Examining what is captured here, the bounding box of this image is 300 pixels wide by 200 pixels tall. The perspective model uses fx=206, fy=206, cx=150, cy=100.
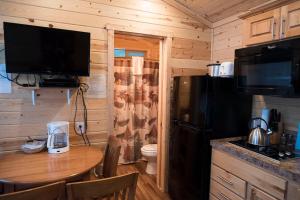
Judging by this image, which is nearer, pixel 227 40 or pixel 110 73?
pixel 110 73

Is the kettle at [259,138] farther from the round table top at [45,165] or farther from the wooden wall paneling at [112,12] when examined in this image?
the wooden wall paneling at [112,12]

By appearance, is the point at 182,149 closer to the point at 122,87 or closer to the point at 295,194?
the point at 295,194

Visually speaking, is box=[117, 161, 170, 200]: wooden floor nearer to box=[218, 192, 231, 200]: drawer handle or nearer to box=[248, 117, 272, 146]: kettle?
box=[218, 192, 231, 200]: drawer handle

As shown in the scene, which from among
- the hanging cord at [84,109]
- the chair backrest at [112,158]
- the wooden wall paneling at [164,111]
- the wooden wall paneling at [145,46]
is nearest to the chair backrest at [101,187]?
the chair backrest at [112,158]

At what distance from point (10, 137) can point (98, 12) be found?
1534 millimetres

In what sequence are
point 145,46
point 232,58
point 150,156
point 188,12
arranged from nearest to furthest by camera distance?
1. point 232,58
2. point 188,12
3. point 150,156
4. point 145,46

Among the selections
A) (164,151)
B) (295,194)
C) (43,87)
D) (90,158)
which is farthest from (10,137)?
(295,194)

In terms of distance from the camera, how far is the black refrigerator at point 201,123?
6.63 ft

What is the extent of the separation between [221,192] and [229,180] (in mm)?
170

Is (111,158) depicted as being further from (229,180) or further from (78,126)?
(229,180)

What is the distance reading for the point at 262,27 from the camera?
181 centimetres

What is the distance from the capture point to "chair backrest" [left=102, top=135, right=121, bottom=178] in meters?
1.79

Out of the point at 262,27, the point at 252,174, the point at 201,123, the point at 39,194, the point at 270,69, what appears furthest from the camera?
the point at 201,123

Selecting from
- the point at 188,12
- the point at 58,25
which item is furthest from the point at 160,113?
the point at 58,25
